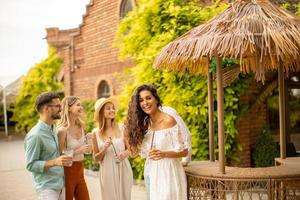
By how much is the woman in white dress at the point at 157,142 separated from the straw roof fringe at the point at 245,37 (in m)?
0.81

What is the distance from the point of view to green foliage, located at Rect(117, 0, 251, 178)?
Result: 793cm

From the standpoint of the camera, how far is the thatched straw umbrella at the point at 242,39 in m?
4.48

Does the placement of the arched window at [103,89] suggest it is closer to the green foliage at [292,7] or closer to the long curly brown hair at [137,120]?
the green foliage at [292,7]

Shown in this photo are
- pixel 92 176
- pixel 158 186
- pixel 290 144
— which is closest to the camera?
pixel 158 186

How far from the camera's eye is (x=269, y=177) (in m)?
4.63

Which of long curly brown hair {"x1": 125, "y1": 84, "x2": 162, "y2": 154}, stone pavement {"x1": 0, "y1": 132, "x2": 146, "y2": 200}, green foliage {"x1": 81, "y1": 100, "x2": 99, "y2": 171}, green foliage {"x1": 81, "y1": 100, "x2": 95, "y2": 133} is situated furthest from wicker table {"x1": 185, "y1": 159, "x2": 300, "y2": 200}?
green foliage {"x1": 81, "y1": 100, "x2": 95, "y2": 133}

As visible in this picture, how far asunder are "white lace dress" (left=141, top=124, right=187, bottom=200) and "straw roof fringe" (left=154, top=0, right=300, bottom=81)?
99 centimetres

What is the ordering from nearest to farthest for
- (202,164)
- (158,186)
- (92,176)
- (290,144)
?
(158,186)
(202,164)
(290,144)
(92,176)

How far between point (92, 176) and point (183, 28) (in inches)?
204

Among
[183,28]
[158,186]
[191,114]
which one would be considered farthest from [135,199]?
[158,186]

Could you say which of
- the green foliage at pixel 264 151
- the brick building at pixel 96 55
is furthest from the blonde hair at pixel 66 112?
the brick building at pixel 96 55

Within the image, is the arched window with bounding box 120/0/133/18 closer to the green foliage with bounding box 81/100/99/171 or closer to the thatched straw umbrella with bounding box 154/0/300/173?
the green foliage with bounding box 81/100/99/171

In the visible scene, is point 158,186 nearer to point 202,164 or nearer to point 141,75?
point 202,164

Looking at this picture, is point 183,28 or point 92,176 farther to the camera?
point 92,176
